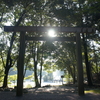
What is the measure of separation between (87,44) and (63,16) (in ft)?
17.9

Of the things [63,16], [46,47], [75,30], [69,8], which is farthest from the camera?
[46,47]

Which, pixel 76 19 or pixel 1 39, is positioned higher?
pixel 76 19

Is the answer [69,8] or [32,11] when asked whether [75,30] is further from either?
[32,11]

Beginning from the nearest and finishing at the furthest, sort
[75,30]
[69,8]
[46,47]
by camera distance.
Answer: [75,30] < [69,8] < [46,47]

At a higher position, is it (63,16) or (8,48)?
(63,16)

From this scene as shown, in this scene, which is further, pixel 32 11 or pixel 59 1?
pixel 32 11

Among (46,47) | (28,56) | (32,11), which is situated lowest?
(28,56)

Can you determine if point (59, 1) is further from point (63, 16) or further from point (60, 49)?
point (60, 49)

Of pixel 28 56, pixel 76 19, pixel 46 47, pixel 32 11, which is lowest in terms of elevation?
pixel 28 56

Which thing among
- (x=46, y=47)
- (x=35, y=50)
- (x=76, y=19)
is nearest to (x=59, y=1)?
(x=76, y=19)

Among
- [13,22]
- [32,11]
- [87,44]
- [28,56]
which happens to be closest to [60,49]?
[87,44]

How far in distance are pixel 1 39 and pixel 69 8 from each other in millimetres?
10156

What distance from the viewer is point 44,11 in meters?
13.4

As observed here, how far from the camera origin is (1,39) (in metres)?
15.2
